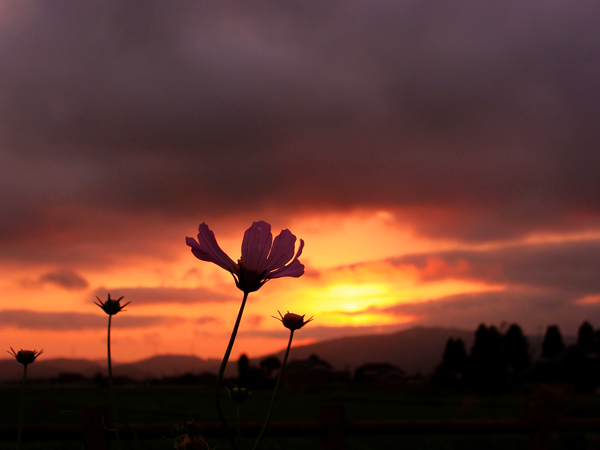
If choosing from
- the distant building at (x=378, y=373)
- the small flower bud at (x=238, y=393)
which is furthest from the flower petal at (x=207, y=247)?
the distant building at (x=378, y=373)

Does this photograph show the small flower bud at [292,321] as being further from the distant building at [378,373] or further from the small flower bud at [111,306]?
the distant building at [378,373]

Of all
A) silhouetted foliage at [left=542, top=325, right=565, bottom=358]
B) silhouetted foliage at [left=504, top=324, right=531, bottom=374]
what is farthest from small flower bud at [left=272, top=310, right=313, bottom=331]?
silhouetted foliage at [left=542, top=325, right=565, bottom=358]

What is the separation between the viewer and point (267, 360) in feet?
177

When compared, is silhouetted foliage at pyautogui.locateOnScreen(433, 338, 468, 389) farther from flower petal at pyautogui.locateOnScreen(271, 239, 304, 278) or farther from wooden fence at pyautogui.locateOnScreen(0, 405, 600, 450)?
flower petal at pyautogui.locateOnScreen(271, 239, 304, 278)

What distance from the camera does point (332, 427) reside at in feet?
10.1

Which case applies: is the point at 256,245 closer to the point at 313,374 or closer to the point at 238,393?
the point at 238,393

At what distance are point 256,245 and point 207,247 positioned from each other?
0.05 metres

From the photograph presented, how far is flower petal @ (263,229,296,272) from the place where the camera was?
53 centimetres

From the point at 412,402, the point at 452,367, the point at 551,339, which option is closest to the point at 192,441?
the point at 412,402

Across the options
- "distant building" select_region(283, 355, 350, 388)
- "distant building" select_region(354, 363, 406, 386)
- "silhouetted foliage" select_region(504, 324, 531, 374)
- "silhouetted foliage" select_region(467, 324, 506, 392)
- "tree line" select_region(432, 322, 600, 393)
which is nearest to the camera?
"tree line" select_region(432, 322, 600, 393)

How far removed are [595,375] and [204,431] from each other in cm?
3298

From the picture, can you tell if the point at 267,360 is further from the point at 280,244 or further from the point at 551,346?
the point at 280,244

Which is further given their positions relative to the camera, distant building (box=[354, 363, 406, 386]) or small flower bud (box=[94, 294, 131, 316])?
distant building (box=[354, 363, 406, 386])

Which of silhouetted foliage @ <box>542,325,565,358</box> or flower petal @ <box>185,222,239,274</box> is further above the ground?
silhouetted foliage @ <box>542,325,565,358</box>
